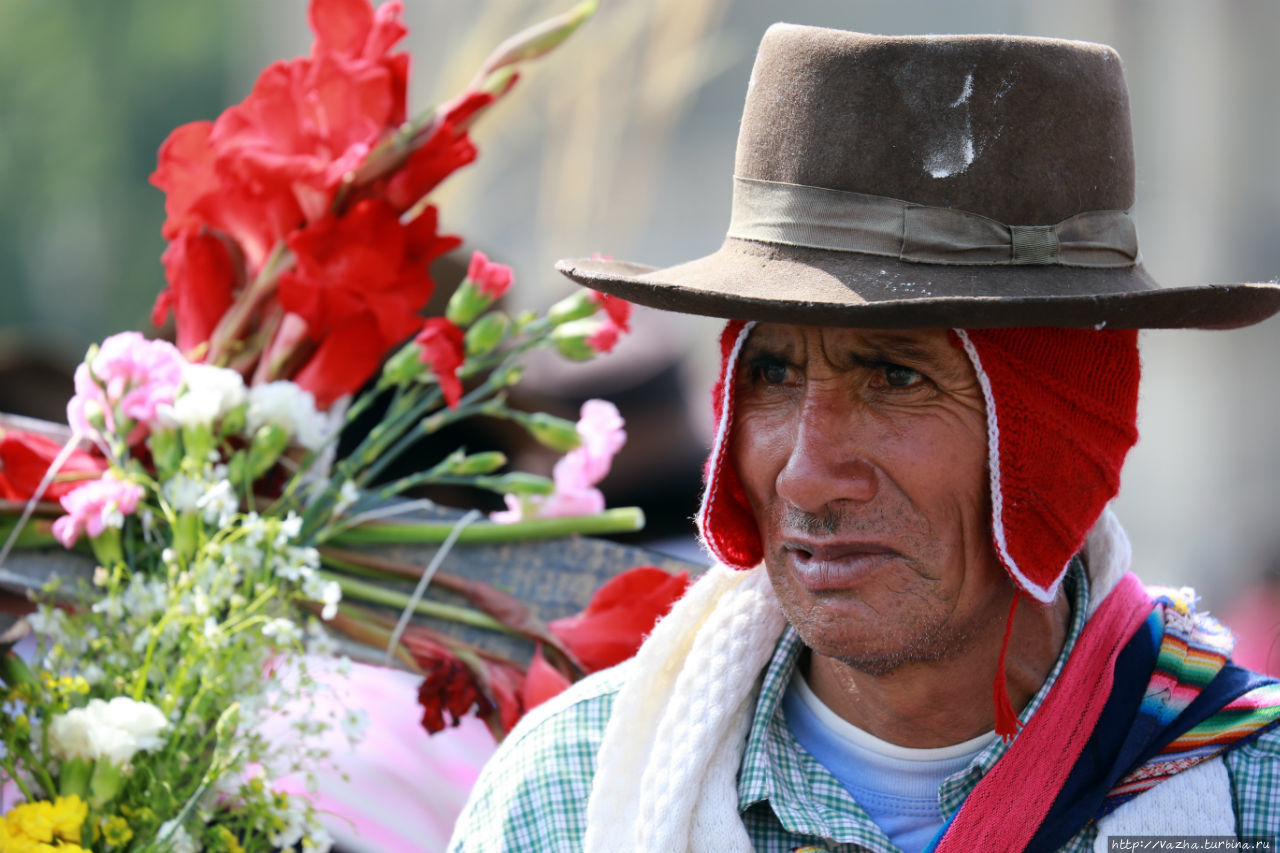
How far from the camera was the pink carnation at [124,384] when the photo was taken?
1969 mm

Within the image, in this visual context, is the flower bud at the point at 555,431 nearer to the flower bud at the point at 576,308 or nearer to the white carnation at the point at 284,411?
the flower bud at the point at 576,308

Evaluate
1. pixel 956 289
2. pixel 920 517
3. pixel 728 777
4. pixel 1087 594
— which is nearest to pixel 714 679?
pixel 728 777

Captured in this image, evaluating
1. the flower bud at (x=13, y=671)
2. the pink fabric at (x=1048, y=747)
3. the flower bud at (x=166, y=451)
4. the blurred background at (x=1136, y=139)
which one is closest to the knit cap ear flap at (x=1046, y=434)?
the pink fabric at (x=1048, y=747)

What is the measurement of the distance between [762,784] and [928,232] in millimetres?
790

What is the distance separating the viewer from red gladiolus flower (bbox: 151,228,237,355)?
2203mm

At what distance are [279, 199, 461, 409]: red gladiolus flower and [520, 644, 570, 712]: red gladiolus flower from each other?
589 mm

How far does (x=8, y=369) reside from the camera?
3281mm

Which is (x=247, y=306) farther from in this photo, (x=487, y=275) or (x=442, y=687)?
(x=442, y=687)

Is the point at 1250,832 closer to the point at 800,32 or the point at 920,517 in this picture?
the point at 920,517

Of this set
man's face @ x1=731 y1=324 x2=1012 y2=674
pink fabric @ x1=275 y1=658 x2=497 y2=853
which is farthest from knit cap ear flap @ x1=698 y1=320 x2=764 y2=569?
pink fabric @ x1=275 y1=658 x2=497 y2=853

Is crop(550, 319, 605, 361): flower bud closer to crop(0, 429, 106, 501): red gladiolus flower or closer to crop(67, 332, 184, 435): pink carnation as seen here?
crop(67, 332, 184, 435): pink carnation

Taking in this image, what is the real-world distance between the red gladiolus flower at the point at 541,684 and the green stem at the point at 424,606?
0.10 m

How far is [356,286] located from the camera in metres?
2.14

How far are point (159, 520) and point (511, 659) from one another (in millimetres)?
638
